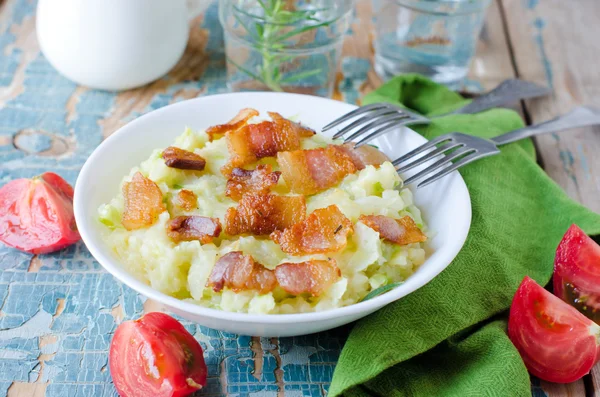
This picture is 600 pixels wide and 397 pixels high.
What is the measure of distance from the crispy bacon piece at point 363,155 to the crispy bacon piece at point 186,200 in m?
0.62

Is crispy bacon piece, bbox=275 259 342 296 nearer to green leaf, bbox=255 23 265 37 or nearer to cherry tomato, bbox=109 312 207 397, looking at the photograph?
cherry tomato, bbox=109 312 207 397

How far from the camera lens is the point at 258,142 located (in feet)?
8.52

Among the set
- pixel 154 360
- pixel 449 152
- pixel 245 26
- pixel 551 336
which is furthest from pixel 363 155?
pixel 245 26

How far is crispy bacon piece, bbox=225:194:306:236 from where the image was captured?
2.29 metres

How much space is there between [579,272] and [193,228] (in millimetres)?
1454

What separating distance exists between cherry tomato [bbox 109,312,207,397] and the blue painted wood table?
92 millimetres

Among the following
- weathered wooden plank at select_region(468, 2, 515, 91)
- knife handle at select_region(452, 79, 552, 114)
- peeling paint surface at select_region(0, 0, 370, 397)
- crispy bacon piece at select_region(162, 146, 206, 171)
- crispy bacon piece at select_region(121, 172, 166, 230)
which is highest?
crispy bacon piece at select_region(162, 146, 206, 171)

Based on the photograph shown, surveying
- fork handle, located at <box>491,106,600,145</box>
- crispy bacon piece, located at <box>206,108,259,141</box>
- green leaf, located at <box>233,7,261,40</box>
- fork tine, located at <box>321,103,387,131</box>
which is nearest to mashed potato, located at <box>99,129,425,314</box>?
crispy bacon piece, located at <box>206,108,259,141</box>

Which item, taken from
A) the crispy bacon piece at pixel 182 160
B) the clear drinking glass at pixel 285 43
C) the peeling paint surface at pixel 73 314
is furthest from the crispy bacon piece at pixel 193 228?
the clear drinking glass at pixel 285 43

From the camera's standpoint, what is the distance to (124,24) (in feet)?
11.5

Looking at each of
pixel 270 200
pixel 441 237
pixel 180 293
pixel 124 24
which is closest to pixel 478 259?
pixel 441 237

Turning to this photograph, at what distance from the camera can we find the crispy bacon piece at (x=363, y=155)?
A: 8.66ft

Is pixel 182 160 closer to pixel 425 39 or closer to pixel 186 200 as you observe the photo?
pixel 186 200

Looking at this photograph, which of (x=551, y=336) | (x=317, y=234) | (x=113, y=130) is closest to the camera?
(x=317, y=234)
